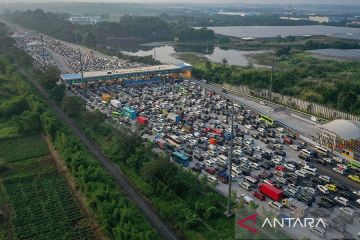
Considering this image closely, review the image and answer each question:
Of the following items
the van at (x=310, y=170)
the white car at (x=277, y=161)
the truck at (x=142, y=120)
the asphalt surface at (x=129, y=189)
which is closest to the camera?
the asphalt surface at (x=129, y=189)

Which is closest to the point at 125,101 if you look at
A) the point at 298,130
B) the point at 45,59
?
the point at 298,130

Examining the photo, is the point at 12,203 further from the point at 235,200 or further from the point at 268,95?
the point at 268,95

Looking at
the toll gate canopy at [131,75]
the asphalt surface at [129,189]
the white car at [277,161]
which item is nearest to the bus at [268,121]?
the white car at [277,161]

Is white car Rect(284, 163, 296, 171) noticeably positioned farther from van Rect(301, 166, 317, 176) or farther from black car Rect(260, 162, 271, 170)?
black car Rect(260, 162, 271, 170)

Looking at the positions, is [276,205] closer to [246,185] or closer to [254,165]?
[246,185]

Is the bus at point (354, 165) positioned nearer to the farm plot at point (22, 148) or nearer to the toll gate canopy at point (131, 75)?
the farm plot at point (22, 148)

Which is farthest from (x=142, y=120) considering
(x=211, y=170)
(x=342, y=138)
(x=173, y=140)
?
(x=342, y=138)
